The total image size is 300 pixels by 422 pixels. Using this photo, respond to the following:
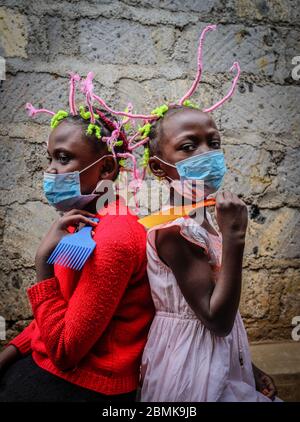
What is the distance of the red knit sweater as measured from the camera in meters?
1.26

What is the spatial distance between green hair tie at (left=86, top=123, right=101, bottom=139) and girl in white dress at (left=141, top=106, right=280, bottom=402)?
0.88 ft

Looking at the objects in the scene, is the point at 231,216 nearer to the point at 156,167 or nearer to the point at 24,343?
the point at 156,167

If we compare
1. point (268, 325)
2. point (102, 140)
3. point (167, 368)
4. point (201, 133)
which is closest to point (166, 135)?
point (201, 133)

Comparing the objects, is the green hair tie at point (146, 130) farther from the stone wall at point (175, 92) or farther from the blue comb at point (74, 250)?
the stone wall at point (175, 92)

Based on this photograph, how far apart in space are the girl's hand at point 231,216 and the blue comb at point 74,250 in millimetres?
415

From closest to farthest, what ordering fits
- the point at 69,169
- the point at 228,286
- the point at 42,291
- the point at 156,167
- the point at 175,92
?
the point at 228,286
the point at 42,291
the point at 69,169
the point at 156,167
the point at 175,92

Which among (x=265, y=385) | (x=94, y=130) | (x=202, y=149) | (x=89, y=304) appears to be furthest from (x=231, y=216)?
(x=265, y=385)

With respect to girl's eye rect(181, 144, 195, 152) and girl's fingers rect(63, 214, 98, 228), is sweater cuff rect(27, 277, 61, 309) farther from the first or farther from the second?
girl's eye rect(181, 144, 195, 152)

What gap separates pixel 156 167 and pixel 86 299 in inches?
22.9

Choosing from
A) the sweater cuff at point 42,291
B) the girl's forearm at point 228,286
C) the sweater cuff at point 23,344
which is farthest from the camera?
the sweater cuff at point 23,344

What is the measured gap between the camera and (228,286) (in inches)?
47.9

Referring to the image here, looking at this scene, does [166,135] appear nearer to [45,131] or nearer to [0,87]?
[45,131]

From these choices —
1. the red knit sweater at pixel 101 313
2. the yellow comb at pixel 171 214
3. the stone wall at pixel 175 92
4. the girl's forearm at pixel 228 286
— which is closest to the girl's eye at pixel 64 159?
the red knit sweater at pixel 101 313

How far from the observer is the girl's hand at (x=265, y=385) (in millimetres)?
1522
